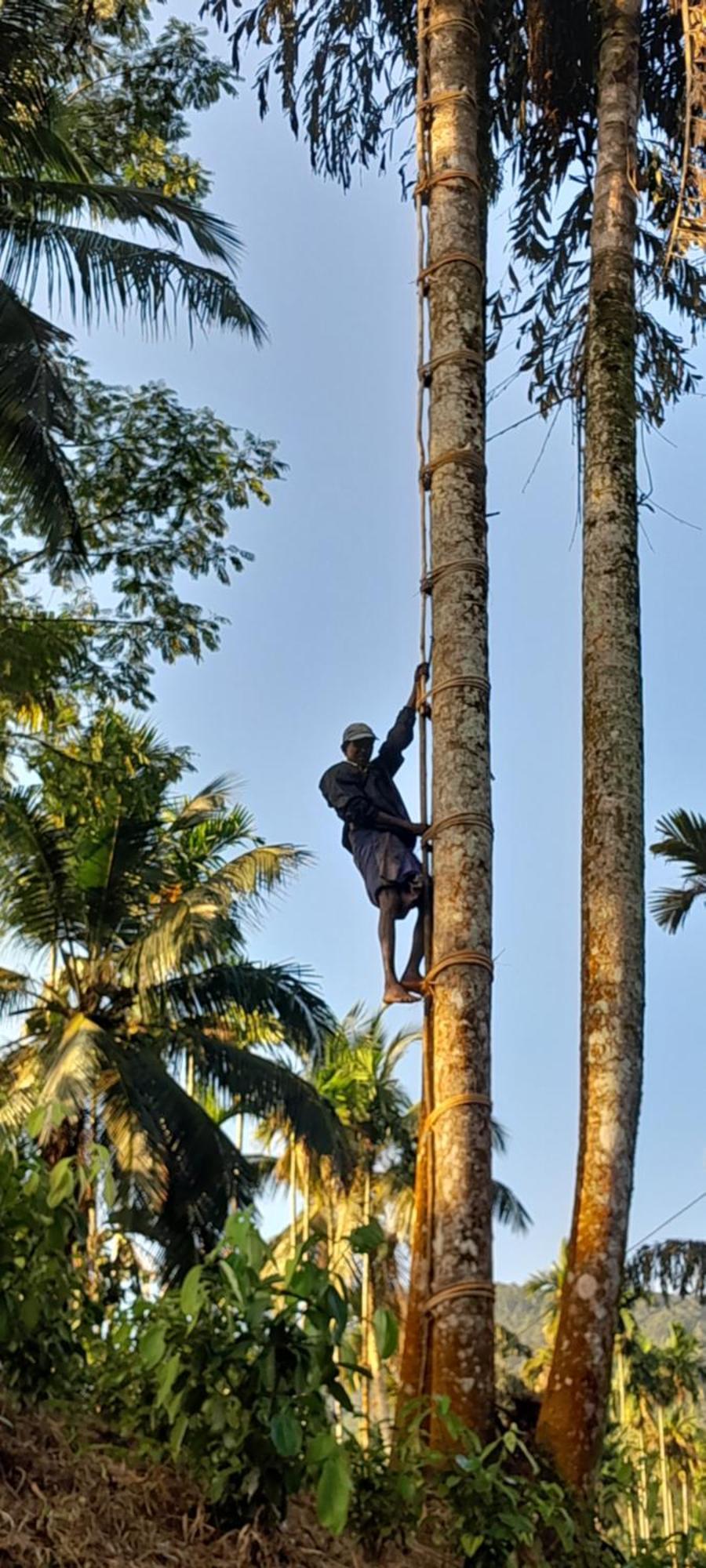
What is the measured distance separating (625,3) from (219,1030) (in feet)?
40.2

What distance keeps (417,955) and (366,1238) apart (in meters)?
2.09

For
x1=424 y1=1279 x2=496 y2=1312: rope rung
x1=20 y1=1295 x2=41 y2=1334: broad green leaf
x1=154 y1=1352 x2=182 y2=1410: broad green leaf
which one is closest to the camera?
x1=154 y1=1352 x2=182 y2=1410: broad green leaf

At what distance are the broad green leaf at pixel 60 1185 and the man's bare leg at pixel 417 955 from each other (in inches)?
82.2

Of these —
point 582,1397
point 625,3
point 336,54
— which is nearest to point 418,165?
point 625,3

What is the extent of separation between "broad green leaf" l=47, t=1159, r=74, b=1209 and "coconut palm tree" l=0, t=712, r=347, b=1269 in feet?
35.3

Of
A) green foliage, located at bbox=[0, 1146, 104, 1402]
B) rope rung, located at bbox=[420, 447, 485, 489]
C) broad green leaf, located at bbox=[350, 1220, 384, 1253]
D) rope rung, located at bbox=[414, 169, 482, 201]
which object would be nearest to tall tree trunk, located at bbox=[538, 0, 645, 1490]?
rope rung, located at bbox=[420, 447, 485, 489]

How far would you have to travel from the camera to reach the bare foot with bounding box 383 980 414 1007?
18.5 ft

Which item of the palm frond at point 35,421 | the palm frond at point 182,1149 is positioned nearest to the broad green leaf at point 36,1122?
the palm frond at point 35,421

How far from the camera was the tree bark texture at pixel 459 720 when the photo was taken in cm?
483

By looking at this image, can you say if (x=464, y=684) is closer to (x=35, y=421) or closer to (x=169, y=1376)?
(x=169, y=1376)

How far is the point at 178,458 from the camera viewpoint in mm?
11906

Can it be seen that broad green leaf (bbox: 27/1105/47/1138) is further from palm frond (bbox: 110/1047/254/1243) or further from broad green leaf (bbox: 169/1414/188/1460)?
palm frond (bbox: 110/1047/254/1243)

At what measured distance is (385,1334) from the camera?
11.6 feet

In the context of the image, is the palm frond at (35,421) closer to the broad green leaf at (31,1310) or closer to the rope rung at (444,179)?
the rope rung at (444,179)
